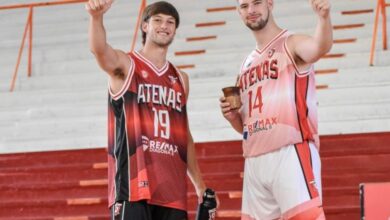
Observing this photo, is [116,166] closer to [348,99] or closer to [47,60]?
[348,99]

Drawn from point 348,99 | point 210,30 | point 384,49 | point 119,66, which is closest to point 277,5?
point 210,30

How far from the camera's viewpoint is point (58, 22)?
36.4 ft

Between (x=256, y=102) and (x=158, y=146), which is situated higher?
(x=256, y=102)

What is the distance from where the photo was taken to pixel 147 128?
14.5 ft

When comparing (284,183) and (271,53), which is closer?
(284,183)

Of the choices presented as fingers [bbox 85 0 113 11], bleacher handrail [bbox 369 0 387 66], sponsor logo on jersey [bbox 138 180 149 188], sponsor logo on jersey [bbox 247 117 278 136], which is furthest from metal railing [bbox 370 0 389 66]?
fingers [bbox 85 0 113 11]

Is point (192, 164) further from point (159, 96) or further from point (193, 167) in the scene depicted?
point (159, 96)

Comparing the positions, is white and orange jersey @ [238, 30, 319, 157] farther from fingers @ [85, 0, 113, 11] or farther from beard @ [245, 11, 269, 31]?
fingers @ [85, 0, 113, 11]

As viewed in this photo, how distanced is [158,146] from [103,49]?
0.51 metres

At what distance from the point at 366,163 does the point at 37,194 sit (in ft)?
7.99

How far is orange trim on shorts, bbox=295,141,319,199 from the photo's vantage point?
166 inches

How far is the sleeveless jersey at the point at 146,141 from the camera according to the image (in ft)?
14.4

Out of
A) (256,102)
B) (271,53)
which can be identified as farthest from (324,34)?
(256,102)

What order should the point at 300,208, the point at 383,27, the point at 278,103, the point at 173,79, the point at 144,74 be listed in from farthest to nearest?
the point at 383,27 < the point at 173,79 < the point at 144,74 < the point at 278,103 < the point at 300,208
